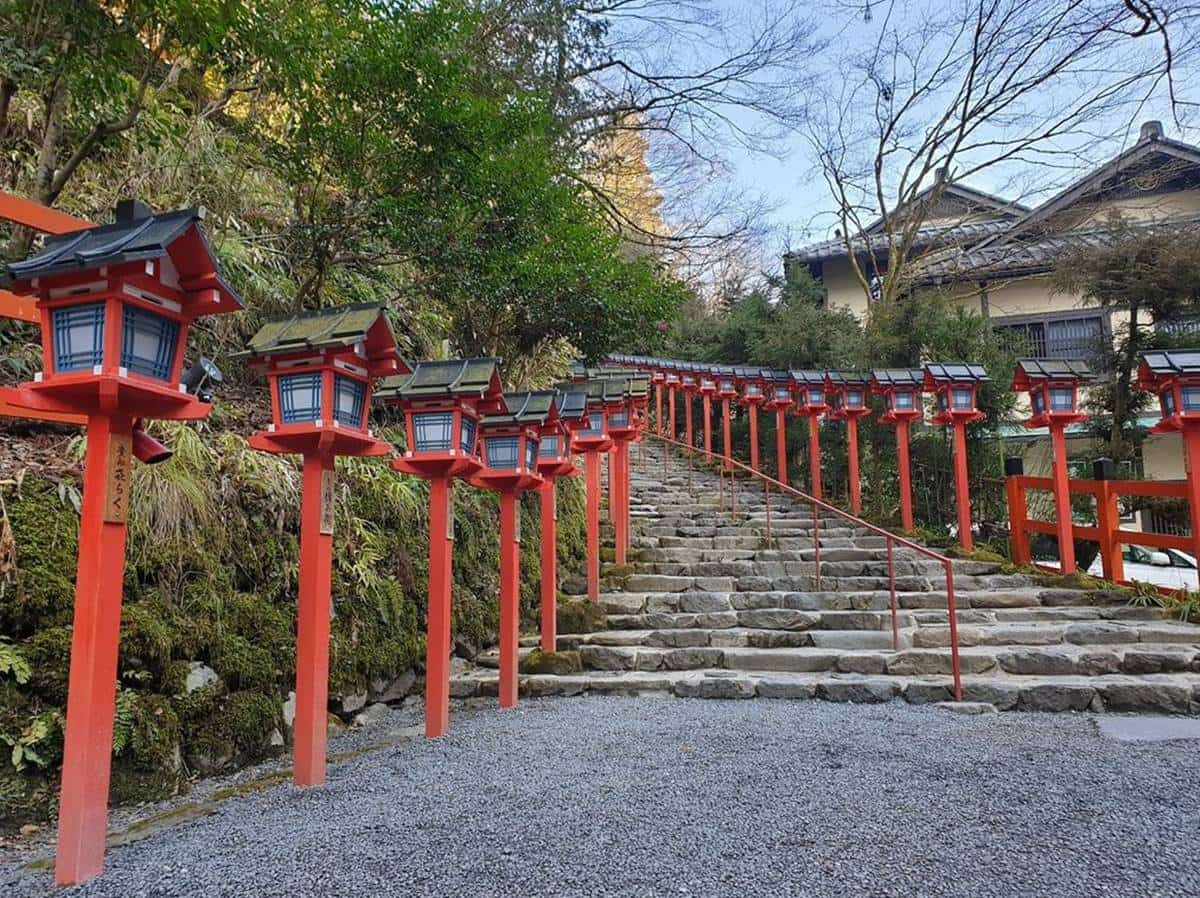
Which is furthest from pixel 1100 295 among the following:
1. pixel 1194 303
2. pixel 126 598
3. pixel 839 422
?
pixel 126 598

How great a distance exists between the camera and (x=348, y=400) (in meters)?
3.38

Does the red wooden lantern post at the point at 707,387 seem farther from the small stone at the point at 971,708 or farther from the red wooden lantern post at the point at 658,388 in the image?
the small stone at the point at 971,708

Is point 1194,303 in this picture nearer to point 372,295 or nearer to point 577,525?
point 577,525

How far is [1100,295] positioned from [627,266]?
6420 millimetres

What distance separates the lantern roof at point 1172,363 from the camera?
20.0 feet

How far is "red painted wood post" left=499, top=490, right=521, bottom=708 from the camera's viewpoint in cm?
501

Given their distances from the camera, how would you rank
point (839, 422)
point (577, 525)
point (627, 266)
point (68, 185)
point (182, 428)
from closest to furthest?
point (182, 428), point (68, 185), point (627, 266), point (577, 525), point (839, 422)

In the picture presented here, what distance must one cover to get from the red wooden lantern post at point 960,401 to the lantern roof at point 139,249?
7.94 m

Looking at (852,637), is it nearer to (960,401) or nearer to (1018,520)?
(1018,520)

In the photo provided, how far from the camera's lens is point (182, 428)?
13.8 ft

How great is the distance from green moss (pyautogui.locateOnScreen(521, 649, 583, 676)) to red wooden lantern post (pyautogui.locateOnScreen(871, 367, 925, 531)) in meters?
5.49

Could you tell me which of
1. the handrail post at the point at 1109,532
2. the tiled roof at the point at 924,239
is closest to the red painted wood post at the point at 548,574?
the handrail post at the point at 1109,532

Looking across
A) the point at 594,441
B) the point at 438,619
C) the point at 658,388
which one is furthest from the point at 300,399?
the point at 658,388

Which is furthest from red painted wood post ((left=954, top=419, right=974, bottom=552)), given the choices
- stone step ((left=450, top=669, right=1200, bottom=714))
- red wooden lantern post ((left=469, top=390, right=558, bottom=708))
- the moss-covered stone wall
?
the moss-covered stone wall
